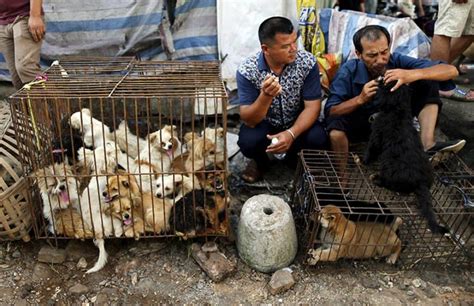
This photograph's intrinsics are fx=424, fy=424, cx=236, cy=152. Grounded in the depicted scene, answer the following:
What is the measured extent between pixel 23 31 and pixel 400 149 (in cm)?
335

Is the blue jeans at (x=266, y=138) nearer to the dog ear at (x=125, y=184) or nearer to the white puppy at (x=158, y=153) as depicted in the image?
the white puppy at (x=158, y=153)

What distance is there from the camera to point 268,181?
398 centimetres

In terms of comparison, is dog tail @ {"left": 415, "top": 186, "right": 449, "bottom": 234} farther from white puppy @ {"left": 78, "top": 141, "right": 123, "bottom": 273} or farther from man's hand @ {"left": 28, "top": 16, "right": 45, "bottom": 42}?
man's hand @ {"left": 28, "top": 16, "right": 45, "bottom": 42}

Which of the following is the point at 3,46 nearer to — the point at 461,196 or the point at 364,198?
the point at 364,198

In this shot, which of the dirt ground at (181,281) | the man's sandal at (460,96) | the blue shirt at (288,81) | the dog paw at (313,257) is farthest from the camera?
the man's sandal at (460,96)

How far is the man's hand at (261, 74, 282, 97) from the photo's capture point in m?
2.93

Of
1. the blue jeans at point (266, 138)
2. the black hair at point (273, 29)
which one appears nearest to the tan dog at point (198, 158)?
the blue jeans at point (266, 138)

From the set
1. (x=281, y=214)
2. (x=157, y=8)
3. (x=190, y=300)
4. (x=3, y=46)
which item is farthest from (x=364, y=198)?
(x=3, y=46)

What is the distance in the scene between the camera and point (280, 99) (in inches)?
142

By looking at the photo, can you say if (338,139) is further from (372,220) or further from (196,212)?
(196,212)

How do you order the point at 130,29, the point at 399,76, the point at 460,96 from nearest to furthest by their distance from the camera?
the point at 399,76, the point at 130,29, the point at 460,96

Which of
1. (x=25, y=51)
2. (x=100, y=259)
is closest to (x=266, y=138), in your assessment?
(x=100, y=259)

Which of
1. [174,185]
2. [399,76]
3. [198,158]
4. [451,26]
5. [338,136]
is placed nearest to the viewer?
[174,185]

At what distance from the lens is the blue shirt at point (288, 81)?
3.50m
